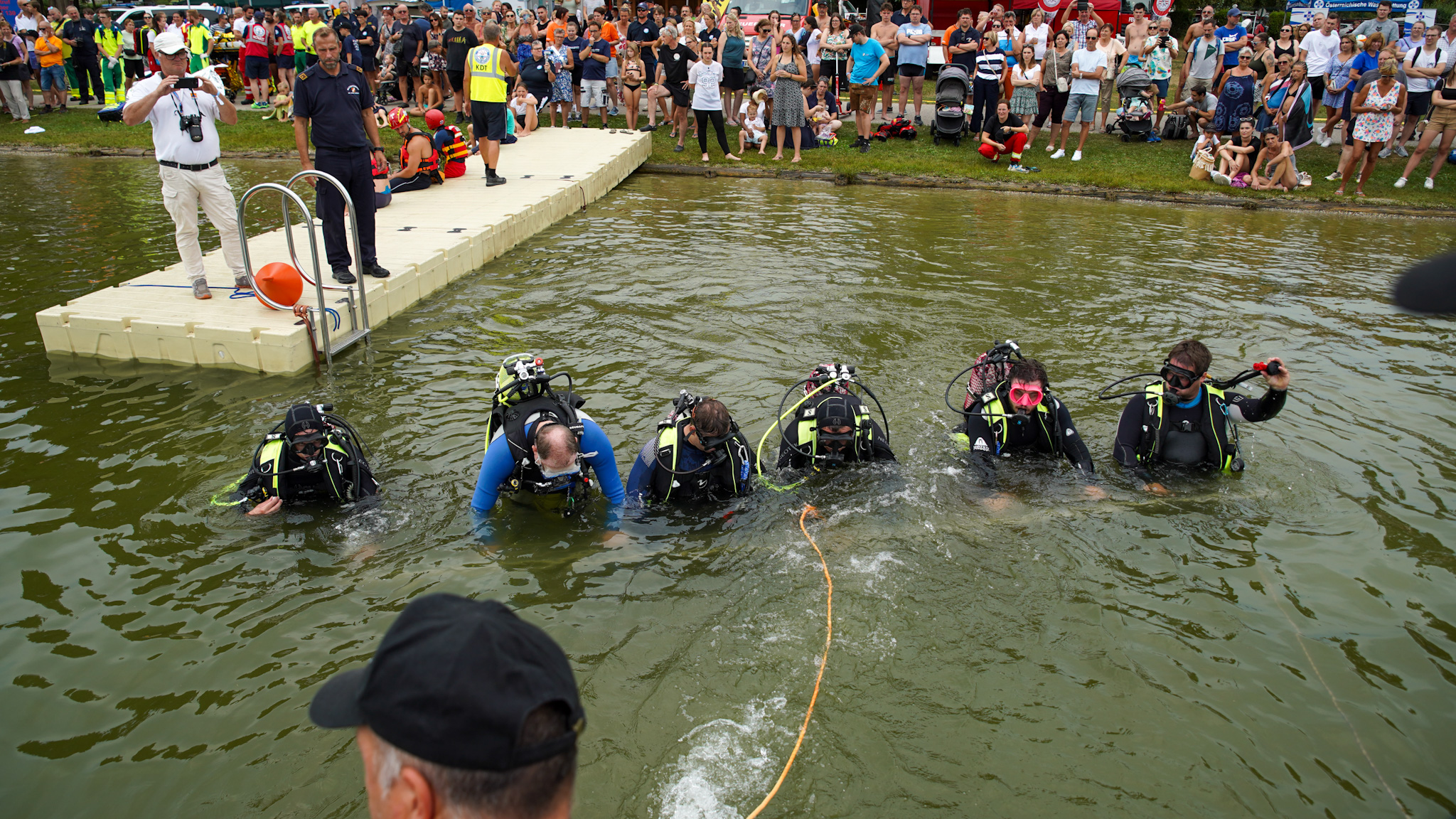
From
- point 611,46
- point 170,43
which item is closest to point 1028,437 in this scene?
point 170,43

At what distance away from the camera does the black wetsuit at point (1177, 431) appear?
583cm

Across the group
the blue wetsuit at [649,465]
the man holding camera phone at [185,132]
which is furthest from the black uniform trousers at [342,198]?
the blue wetsuit at [649,465]

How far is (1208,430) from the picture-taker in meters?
5.80

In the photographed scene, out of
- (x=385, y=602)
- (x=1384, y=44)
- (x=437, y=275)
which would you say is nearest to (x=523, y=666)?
(x=385, y=602)

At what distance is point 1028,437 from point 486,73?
29.7 feet

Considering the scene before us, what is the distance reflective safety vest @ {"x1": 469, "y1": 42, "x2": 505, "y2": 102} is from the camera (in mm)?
11531

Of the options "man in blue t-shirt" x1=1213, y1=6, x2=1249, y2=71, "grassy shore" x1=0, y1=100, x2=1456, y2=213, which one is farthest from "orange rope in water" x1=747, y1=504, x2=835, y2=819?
"man in blue t-shirt" x1=1213, y1=6, x2=1249, y2=71

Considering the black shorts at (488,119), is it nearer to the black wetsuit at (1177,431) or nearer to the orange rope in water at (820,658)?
the orange rope in water at (820,658)

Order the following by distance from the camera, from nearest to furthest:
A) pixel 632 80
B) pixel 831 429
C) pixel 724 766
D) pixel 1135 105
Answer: pixel 724 766 < pixel 831 429 < pixel 1135 105 < pixel 632 80

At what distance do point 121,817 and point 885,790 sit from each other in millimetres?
2979

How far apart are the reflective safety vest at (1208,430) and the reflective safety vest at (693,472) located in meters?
2.74

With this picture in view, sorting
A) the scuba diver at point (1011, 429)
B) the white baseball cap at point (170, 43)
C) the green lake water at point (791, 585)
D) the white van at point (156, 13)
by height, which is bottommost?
the green lake water at point (791, 585)

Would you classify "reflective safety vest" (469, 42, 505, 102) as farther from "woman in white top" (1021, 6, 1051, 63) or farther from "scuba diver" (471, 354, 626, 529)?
"woman in white top" (1021, 6, 1051, 63)

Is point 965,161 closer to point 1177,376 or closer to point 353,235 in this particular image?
point 1177,376
